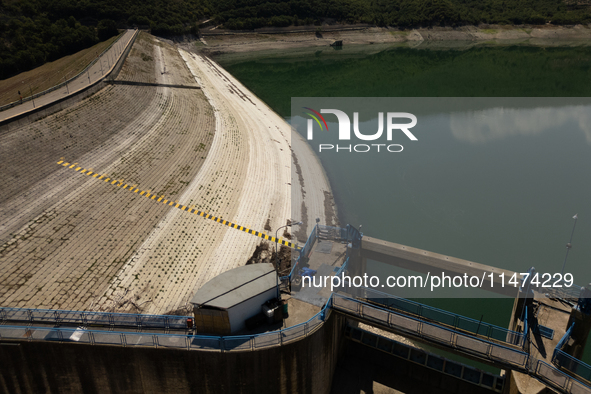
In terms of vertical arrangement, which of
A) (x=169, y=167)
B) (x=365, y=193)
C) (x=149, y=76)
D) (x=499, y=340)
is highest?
(x=149, y=76)

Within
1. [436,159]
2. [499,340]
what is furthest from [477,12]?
[499,340]

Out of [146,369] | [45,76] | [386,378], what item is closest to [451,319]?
[386,378]

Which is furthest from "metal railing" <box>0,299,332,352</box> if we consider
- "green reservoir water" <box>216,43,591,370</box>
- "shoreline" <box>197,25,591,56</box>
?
"shoreline" <box>197,25,591,56</box>

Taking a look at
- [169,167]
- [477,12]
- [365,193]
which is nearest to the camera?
[169,167]

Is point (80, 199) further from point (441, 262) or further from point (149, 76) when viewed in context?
point (149, 76)

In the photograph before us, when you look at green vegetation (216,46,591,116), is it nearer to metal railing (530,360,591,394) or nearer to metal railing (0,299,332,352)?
metal railing (0,299,332,352)
